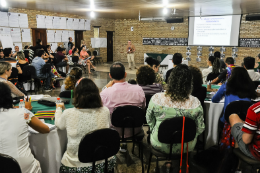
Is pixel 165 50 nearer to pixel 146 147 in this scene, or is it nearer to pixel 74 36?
pixel 74 36

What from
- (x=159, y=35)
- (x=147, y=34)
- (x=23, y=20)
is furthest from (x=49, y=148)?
(x=147, y=34)

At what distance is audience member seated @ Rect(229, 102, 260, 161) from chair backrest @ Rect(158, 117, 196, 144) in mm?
394

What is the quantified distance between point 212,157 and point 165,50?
39.1ft

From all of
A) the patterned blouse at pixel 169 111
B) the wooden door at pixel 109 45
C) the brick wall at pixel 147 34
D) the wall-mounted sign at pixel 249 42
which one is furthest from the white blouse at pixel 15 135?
the wooden door at pixel 109 45

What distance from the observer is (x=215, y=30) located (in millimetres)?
11562

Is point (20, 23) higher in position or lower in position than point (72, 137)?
higher

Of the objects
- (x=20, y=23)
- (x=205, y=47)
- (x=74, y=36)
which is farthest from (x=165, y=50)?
(x=20, y=23)

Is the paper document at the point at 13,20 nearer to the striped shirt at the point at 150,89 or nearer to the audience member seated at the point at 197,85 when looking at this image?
the striped shirt at the point at 150,89

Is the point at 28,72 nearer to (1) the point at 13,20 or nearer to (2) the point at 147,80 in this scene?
(2) the point at 147,80

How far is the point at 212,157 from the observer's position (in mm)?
2799

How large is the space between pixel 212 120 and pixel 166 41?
11499 mm

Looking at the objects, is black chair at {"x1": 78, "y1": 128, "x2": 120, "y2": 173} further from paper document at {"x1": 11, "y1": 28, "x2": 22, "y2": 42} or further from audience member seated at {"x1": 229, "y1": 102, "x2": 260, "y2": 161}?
paper document at {"x1": 11, "y1": 28, "x2": 22, "y2": 42}

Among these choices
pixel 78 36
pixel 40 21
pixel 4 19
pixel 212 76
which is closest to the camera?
pixel 212 76

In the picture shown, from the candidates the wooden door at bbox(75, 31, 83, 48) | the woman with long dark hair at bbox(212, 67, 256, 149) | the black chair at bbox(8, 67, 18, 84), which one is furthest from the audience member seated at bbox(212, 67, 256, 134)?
the wooden door at bbox(75, 31, 83, 48)
